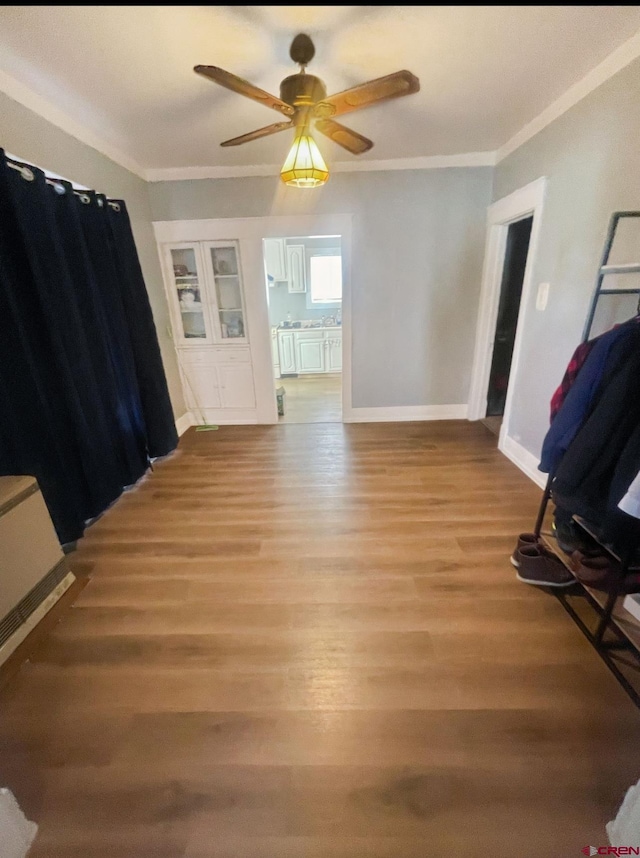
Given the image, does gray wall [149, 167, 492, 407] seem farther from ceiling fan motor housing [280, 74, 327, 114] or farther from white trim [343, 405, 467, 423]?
ceiling fan motor housing [280, 74, 327, 114]

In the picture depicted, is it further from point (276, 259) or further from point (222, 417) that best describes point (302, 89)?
point (276, 259)

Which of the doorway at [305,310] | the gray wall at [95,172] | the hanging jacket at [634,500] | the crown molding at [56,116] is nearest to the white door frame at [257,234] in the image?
the gray wall at [95,172]

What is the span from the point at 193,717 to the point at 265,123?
337cm

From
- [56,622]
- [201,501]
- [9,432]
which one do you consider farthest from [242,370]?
[56,622]

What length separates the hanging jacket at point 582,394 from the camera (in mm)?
1405

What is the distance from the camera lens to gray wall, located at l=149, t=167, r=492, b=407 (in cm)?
338

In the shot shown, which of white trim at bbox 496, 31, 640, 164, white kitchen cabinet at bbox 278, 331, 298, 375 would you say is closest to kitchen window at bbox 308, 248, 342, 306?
white kitchen cabinet at bbox 278, 331, 298, 375

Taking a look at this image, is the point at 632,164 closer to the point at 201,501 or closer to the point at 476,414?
the point at 476,414

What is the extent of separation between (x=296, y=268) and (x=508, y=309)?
3.63 metres

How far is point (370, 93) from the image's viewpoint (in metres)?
1.63

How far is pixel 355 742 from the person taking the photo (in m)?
1.28

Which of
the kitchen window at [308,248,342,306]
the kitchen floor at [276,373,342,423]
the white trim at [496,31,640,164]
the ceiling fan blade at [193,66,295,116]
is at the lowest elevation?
the kitchen floor at [276,373,342,423]

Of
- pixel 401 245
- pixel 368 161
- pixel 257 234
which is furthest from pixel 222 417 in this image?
pixel 368 161

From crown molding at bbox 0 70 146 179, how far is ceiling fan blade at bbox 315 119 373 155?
5.28 ft
